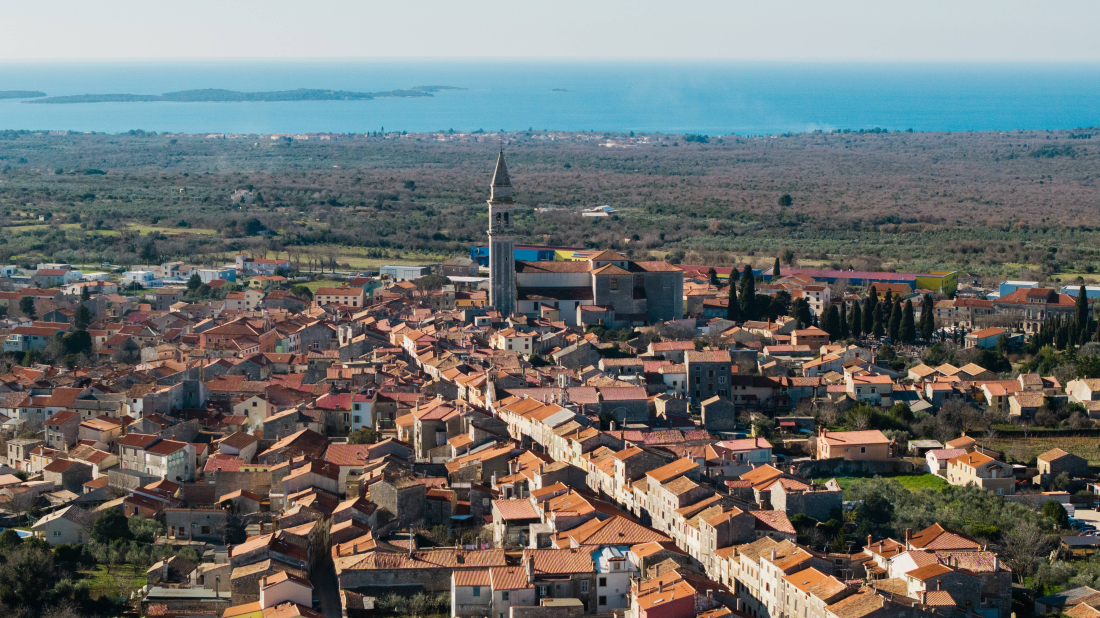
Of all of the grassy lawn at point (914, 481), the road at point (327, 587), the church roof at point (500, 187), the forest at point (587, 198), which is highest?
the church roof at point (500, 187)

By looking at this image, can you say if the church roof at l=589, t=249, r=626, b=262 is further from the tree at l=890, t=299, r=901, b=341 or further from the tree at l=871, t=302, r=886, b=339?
the tree at l=890, t=299, r=901, b=341

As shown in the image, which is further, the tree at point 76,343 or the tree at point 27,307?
the tree at point 27,307

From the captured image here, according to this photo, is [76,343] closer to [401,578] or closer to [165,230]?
[401,578]

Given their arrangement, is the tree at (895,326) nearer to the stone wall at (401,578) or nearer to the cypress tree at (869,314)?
the cypress tree at (869,314)

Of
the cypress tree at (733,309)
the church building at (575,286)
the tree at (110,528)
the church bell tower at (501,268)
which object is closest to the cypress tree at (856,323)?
the cypress tree at (733,309)

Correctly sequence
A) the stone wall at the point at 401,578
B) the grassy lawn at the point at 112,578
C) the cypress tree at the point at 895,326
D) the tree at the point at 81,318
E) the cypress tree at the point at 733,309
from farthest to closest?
the cypress tree at the point at 733,309, the cypress tree at the point at 895,326, the tree at the point at 81,318, the grassy lawn at the point at 112,578, the stone wall at the point at 401,578

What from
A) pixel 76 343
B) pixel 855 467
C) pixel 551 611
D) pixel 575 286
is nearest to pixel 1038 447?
pixel 855 467

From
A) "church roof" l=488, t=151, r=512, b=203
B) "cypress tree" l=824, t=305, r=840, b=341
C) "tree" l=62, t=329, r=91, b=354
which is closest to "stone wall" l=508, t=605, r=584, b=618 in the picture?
"tree" l=62, t=329, r=91, b=354
